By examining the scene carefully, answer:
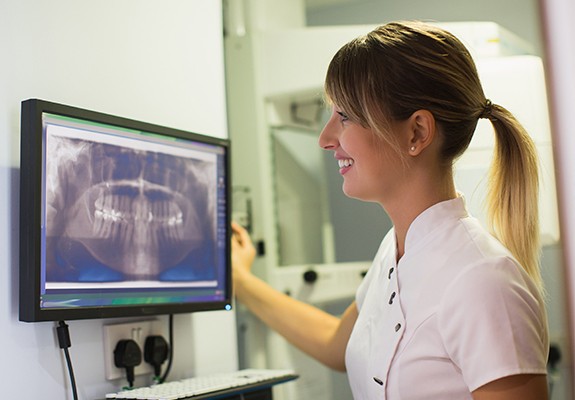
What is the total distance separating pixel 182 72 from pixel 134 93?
0.17 metres

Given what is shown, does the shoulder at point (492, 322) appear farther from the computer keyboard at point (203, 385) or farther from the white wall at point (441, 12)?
the white wall at point (441, 12)

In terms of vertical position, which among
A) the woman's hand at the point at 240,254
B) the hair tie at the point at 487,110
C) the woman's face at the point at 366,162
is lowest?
the woman's hand at the point at 240,254

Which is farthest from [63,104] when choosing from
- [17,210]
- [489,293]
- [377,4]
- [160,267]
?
[377,4]

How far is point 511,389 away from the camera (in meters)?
Result: 1.04

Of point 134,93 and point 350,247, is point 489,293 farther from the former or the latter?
point 350,247

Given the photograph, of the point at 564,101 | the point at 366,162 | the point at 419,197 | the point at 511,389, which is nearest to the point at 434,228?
the point at 419,197

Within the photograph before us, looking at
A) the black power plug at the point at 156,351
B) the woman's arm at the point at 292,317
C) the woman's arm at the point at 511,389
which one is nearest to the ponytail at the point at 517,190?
the woman's arm at the point at 511,389

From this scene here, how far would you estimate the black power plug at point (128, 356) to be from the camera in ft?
4.12

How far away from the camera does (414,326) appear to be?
3.79 feet

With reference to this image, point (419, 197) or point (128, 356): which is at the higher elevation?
point (419, 197)

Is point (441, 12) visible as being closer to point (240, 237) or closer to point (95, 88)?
point (240, 237)

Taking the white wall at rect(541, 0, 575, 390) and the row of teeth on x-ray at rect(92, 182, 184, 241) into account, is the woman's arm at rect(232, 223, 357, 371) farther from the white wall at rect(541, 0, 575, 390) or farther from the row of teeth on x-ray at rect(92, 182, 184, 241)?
the white wall at rect(541, 0, 575, 390)

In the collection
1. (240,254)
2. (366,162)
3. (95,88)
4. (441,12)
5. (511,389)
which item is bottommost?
(511,389)

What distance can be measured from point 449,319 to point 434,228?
7.5 inches
